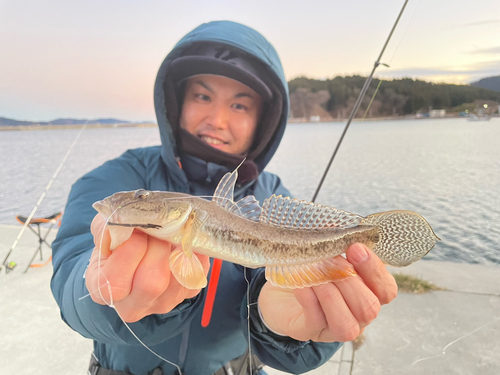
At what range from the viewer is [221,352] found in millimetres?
2105

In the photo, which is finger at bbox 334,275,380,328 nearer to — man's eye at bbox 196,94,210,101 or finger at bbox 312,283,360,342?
finger at bbox 312,283,360,342

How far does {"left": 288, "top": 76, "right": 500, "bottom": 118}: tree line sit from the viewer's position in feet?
15.7

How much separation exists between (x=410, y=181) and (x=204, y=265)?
11.7 m

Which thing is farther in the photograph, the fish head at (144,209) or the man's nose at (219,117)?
the man's nose at (219,117)

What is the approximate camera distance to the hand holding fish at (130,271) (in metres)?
1.07

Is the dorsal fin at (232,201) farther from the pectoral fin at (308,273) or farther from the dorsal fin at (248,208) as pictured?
the pectoral fin at (308,273)

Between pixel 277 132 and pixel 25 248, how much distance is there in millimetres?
6616

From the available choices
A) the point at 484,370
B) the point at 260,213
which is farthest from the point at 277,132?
the point at 484,370

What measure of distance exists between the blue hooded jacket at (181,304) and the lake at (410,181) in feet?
6.80

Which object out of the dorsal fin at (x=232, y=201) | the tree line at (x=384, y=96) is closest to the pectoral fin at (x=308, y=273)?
the dorsal fin at (x=232, y=201)

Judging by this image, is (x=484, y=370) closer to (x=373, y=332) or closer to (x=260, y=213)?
(x=373, y=332)

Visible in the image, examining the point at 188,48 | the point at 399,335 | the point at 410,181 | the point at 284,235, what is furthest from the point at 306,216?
the point at 410,181

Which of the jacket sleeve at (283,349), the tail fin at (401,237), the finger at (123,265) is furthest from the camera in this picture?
the jacket sleeve at (283,349)

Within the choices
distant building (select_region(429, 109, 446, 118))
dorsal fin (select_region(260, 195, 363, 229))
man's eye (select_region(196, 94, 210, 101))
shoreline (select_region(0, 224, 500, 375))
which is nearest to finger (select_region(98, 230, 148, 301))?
dorsal fin (select_region(260, 195, 363, 229))
